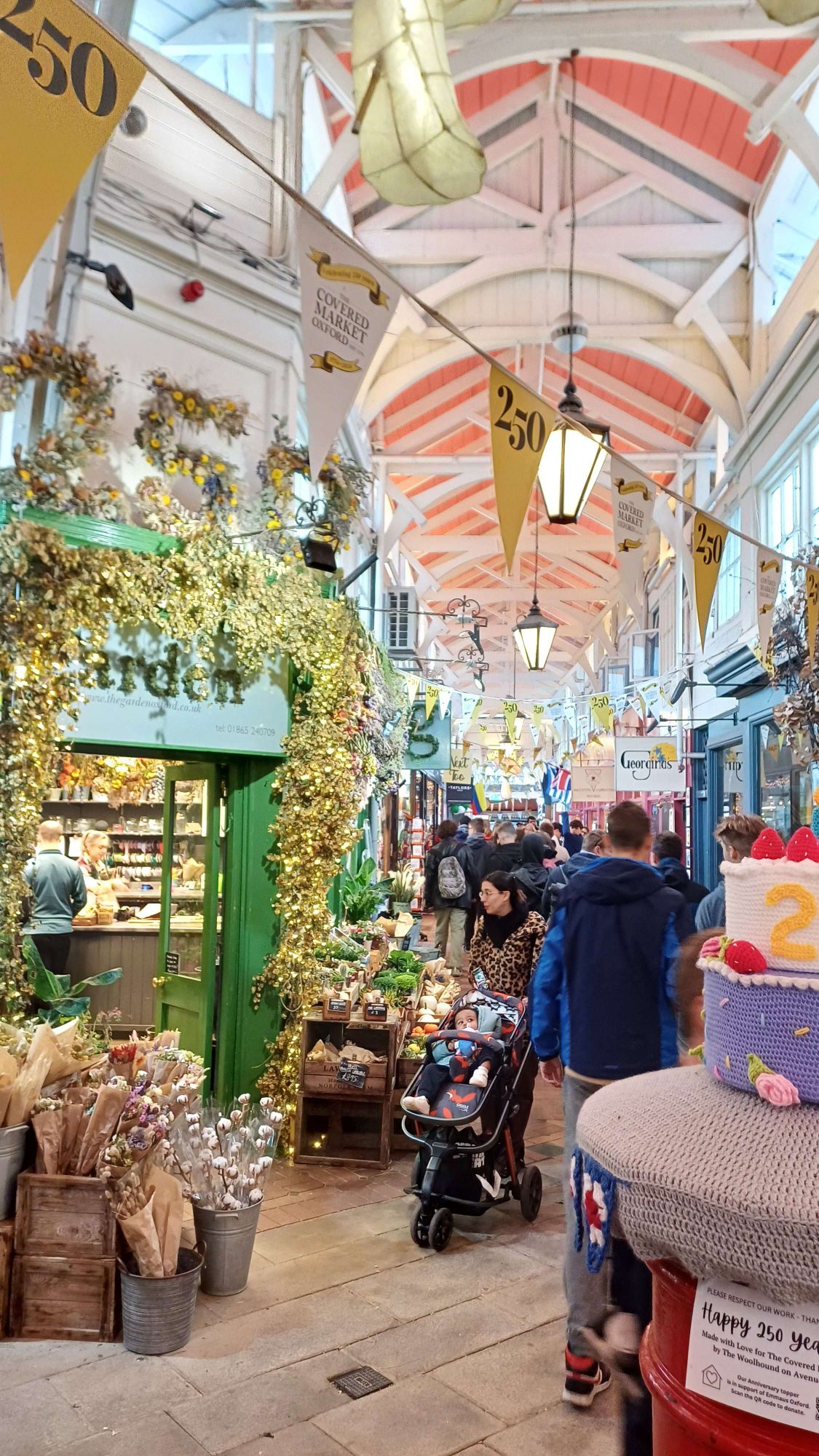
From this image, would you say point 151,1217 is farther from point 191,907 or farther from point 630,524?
point 630,524

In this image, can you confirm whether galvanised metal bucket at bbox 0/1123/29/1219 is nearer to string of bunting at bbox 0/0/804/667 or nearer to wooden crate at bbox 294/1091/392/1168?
wooden crate at bbox 294/1091/392/1168

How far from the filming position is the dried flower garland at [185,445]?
606 cm

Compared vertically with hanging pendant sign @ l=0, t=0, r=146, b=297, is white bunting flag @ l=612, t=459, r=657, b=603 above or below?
above

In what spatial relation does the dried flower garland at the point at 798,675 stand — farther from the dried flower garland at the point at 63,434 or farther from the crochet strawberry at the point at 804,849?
the crochet strawberry at the point at 804,849

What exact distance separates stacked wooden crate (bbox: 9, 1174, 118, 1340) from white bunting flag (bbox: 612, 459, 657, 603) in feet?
16.1

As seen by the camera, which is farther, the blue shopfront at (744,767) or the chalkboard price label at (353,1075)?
the blue shopfront at (744,767)

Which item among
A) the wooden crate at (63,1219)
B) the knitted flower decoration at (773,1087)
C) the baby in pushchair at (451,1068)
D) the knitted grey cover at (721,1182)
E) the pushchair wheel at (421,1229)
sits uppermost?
the knitted flower decoration at (773,1087)

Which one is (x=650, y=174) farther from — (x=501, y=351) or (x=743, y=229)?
(x=501, y=351)

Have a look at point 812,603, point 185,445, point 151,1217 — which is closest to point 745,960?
point 151,1217

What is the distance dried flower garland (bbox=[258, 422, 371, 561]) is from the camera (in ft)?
21.3

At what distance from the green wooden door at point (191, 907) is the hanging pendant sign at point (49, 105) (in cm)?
445

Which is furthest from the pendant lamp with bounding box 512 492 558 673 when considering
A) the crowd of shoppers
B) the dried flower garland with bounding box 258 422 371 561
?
the crowd of shoppers

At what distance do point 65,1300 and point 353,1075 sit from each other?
86.1 inches

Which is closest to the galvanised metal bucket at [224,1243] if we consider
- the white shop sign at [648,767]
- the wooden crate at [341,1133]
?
the wooden crate at [341,1133]
